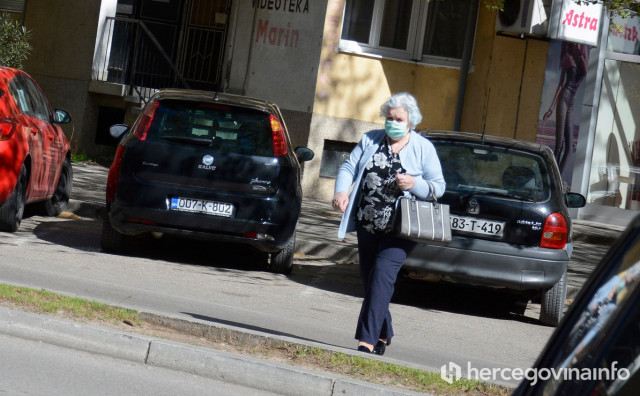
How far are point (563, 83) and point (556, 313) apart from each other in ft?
31.5

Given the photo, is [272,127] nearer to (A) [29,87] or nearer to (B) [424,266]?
(B) [424,266]

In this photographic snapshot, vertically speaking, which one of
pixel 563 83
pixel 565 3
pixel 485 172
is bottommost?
pixel 485 172

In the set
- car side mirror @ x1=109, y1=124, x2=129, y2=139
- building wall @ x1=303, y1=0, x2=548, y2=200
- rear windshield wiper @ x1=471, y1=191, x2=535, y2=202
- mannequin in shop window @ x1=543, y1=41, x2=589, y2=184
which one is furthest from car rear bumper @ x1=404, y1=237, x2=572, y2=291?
mannequin in shop window @ x1=543, y1=41, x2=589, y2=184

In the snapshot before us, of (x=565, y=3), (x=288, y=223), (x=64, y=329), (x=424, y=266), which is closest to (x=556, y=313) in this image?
(x=424, y=266)

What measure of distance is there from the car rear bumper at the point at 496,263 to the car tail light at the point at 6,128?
4048 millimetres

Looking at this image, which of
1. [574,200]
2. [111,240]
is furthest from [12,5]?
[574,200]

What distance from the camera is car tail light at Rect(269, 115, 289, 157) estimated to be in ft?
31.8

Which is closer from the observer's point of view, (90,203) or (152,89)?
(90,203)

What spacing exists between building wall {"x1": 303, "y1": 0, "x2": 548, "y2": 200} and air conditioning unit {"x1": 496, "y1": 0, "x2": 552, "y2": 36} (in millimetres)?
636

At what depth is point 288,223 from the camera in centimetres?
957

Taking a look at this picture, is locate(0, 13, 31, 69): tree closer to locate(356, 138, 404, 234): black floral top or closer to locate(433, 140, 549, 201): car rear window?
locate(433, 140, 549, 201): car rear window

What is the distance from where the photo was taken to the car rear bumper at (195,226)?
30.8 feet

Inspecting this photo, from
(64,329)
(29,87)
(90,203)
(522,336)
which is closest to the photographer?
(64,329)

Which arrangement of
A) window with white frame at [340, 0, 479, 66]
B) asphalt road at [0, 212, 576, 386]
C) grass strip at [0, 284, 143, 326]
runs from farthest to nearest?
window with white frame at [340, 0, 479, 66] → asphalt road at [0, 212, 576, 386] → grass strip at [0, 284, 143, 326]
